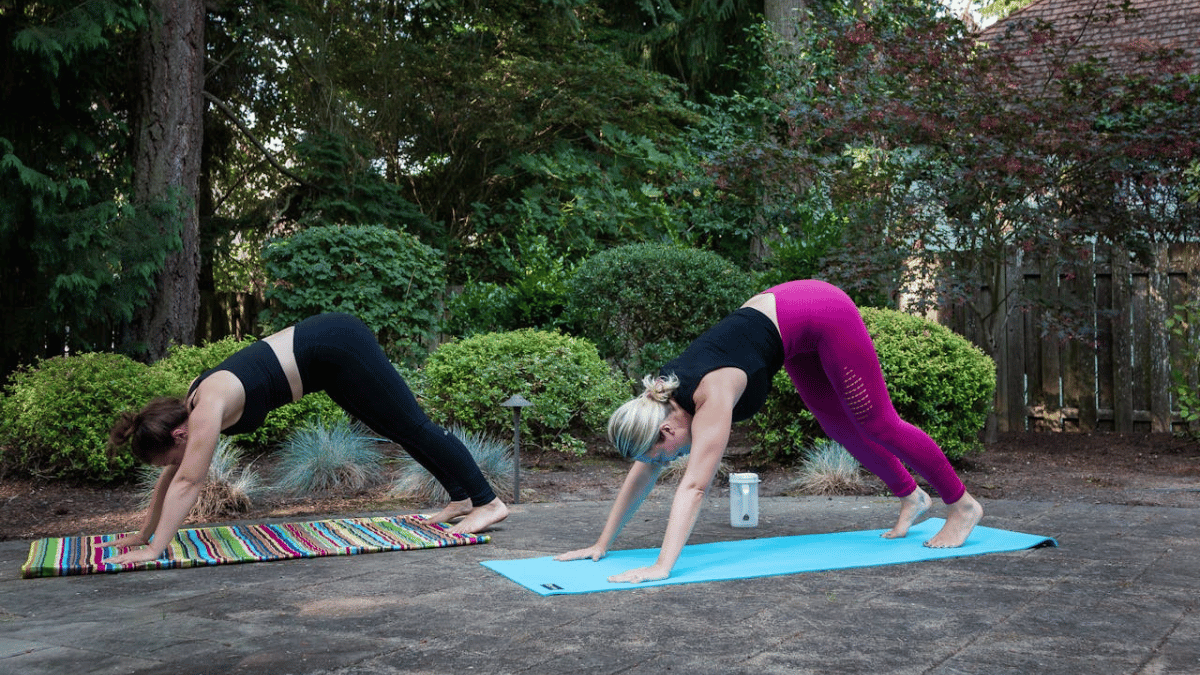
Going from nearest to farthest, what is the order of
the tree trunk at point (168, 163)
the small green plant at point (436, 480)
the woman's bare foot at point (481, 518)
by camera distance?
the woman's bare foot at point (481, 518) < the small green plant at point (436, 480) < the tree trunk at point (168, 163)

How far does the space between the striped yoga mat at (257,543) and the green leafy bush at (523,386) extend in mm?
2353

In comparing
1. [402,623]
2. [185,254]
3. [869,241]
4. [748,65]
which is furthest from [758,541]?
[748,65]

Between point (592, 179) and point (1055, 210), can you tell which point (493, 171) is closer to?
point (592, 179)

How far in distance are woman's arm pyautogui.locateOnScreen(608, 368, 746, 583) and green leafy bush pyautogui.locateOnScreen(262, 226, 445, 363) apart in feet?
17.7

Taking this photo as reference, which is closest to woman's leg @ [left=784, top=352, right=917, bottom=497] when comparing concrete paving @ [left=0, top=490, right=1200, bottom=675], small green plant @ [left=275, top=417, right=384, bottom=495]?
concrete paving @ [left=0, top=490, right=1200, bottom=675]

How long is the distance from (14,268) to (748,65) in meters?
9.07

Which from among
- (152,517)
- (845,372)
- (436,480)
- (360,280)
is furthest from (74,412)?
(845,372)

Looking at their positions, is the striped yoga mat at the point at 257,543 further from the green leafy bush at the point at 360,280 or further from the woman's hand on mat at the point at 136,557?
the green leafy bush at the point at 360,280

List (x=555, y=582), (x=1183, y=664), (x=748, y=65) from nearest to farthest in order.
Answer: (x=1183, y=664), (x=555, y=582), (x=748, y=65)

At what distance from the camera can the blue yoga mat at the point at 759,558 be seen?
3.47m

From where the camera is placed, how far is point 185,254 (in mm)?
8844

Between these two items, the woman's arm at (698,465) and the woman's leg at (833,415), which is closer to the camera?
the woman's arm at (698,465)

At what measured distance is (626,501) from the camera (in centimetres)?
371

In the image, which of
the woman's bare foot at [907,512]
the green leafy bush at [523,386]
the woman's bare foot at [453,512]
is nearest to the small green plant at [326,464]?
the green leafy bush at [523,386]
